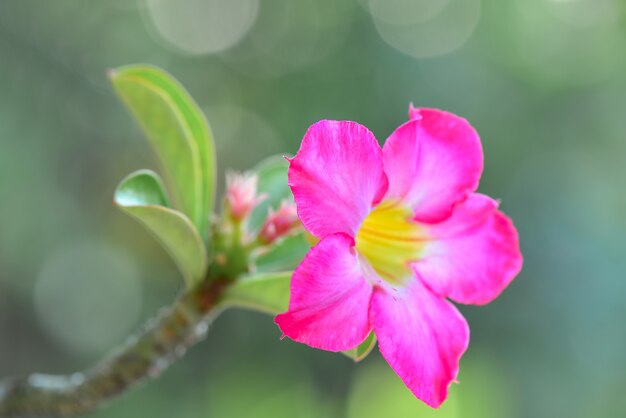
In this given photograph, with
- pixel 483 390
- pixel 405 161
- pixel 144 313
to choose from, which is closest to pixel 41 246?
pixel 144 313

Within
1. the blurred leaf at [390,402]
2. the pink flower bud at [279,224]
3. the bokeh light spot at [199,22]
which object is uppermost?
the pink flower bud at [279,224]

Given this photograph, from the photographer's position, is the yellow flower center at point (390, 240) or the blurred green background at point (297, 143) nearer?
the yellow flower center at point (390, 240)

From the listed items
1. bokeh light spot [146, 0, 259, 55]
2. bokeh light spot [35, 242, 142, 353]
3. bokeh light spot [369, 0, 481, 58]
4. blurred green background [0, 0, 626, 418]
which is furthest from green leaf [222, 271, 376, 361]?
bokeh light spot [146, 0, 259, 55]

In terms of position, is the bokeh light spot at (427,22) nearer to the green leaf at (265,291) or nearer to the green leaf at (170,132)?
the green leaf at (170,132)

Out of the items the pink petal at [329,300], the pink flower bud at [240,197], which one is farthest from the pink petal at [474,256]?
the pink flower bud at [240,197]

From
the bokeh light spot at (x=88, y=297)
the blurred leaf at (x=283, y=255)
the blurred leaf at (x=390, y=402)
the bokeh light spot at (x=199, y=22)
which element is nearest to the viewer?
the blurred leaf at (x=283, y=255)

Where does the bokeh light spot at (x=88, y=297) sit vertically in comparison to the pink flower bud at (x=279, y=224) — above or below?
below

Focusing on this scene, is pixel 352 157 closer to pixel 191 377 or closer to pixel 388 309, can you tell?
pixel 388 309
